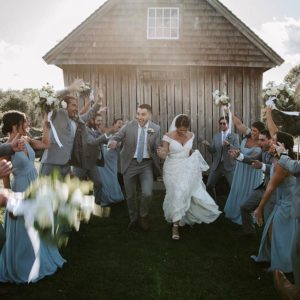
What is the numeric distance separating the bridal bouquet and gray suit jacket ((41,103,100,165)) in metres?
0.35

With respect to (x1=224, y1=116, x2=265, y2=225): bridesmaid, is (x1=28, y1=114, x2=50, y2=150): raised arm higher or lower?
higher

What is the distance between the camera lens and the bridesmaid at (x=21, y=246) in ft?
17.8

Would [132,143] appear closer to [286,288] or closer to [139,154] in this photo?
[139,154]

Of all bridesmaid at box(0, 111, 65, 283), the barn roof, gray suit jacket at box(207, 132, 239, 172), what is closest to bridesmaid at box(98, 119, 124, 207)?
gray suit jacket at box(207, 132, 239, 172)

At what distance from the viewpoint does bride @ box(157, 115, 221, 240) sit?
7723 mm

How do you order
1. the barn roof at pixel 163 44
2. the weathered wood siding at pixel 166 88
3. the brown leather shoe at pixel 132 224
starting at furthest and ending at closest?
the weathered wood siding at pixel 166 88
the barn roof at pixel 163 44
the brown leather shoe at pixel 132 224

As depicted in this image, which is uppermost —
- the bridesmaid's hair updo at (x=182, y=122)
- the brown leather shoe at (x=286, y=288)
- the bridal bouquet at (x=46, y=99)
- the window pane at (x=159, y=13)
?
the window pane at (x=159, y=13)

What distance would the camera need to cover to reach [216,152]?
10117mm

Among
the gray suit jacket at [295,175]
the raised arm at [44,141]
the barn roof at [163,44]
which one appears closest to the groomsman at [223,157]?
the raised arm at [44,141]

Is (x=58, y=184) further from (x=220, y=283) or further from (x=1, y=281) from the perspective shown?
(x=220, y=283)

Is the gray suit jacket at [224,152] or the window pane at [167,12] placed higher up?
the window pane at [167,12]

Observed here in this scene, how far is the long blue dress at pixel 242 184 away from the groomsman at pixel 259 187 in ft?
2.94

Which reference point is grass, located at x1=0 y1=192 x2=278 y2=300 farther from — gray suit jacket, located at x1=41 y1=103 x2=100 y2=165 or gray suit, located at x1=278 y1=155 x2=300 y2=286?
gray suit jacket, located at x1=41 y1=103 x2=100 y2=165

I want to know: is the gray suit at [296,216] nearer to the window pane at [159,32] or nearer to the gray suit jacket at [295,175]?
the gray suit jacket at [295,175]
